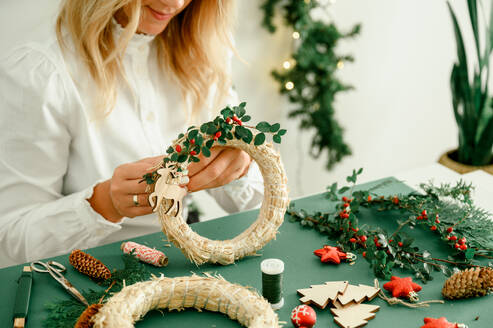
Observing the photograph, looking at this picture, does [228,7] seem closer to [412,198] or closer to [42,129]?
[42,129]

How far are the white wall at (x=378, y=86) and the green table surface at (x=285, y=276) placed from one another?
1310 millimetres

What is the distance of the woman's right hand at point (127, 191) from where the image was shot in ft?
3.19

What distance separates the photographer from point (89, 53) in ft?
4.03

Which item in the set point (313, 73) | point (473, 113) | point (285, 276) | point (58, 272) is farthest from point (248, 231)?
point (313, 73)

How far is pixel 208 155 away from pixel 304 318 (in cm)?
33

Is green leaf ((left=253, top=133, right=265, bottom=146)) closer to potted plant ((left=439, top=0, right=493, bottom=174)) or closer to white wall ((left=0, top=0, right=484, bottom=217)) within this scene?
potted plant ((left=439, top=0, right=493, bottom=174))

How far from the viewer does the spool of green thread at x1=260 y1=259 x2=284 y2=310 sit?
81 centimetres

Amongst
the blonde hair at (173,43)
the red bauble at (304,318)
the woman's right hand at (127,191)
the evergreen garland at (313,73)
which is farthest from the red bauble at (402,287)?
the evergreen garland at (313,73)

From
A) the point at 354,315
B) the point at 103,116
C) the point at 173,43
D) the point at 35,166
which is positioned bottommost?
the point at 354,315

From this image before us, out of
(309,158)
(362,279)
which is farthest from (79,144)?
(309,158)

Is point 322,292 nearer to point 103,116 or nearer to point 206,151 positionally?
point 206,151

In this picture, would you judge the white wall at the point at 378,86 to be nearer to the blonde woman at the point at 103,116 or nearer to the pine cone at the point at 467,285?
the blonde woman at the point at 103,116

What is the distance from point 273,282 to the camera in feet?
2.65

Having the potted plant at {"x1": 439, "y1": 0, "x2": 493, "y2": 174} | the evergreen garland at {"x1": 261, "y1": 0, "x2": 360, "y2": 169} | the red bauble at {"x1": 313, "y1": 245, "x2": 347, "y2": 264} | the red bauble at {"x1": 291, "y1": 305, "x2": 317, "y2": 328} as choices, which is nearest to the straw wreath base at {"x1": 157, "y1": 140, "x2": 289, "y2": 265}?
the red bauble at {"x1": 313, "y1": 245, "x2": 347, "y2": 264}
